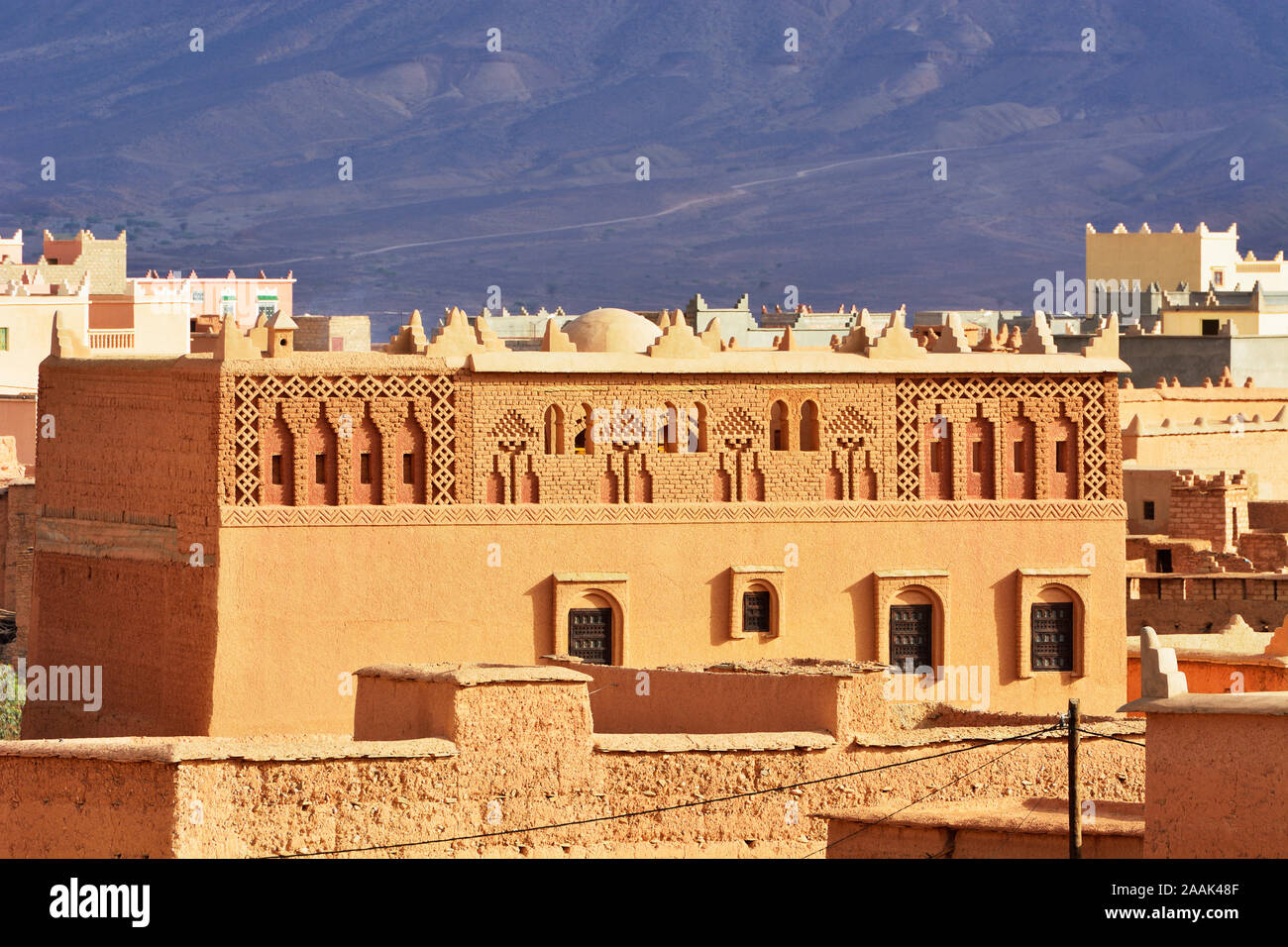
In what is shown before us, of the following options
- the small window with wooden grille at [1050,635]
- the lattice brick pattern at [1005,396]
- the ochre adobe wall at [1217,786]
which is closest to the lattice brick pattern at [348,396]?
the lattice brick pattern at [1005,396]

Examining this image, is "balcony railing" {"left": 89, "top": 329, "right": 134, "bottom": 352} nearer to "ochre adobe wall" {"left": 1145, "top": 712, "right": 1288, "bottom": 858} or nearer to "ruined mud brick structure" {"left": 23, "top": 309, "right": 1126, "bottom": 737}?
"ruined mud brick structure" {"left": 23, "top": 309, "right": 1126, "bottom": 737}

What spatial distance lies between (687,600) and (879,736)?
8.19 m

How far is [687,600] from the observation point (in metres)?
31.5

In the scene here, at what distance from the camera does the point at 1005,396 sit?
3281cm

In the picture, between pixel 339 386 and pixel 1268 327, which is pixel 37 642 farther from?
pixel 1268 327

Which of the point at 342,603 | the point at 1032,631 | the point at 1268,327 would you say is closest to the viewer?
the point at 342,603

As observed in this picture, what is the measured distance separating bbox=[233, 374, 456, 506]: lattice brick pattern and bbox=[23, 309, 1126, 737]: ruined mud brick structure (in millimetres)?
25

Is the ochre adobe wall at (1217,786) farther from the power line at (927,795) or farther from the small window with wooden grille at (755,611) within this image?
the small window with wooden grille at (755,611)

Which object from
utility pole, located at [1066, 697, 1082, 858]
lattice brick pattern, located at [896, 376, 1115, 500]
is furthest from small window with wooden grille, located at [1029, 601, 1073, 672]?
utility pole, located at [1066, 697, 1082, 858]

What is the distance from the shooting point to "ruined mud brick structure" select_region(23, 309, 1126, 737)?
30016 mm

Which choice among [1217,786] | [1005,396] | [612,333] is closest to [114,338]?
[612,333]

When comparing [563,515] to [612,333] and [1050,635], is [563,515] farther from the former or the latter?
[1050,635]

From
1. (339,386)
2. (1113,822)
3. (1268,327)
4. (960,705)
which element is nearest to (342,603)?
(339,386)
